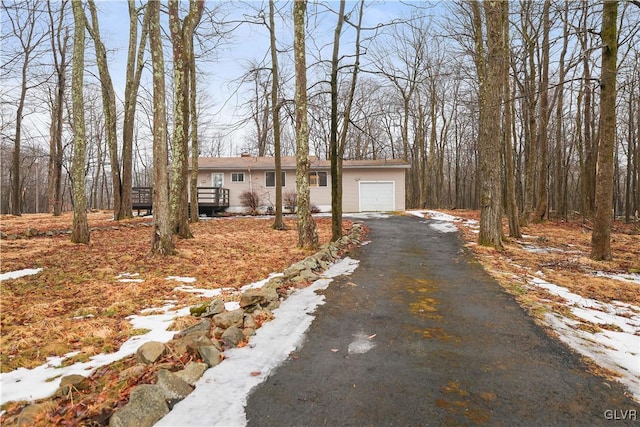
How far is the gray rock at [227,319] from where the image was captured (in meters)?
3.50

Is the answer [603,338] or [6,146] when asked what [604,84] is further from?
[6,146]

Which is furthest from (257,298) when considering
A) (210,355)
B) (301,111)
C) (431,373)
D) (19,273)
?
(301,111)

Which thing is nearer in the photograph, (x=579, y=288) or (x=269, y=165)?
(x=579, y=288)

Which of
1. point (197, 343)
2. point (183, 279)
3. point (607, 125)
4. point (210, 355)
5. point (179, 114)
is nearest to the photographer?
point (210, 355)

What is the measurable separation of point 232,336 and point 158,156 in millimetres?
5112

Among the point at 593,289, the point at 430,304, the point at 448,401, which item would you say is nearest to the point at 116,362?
the point at 448,401

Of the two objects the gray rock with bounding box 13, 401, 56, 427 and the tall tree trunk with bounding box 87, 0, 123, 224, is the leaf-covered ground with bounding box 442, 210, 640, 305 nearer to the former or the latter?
the gray rock with bounding box 13, 401, 56, 427

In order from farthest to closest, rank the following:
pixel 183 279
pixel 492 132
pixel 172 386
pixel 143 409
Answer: pixel 492 132 → pixel 183 279 → pixel 172 386 → pixel 143 409

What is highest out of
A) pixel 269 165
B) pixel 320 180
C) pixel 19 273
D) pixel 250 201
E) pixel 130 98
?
pixel 130 98

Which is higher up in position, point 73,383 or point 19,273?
point 19,273

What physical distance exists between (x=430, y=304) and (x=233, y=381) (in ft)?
9.35

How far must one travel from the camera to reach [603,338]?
11.5 ft

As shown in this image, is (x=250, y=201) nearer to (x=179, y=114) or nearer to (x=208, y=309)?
(x=179, y=114)

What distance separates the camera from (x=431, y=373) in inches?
107
